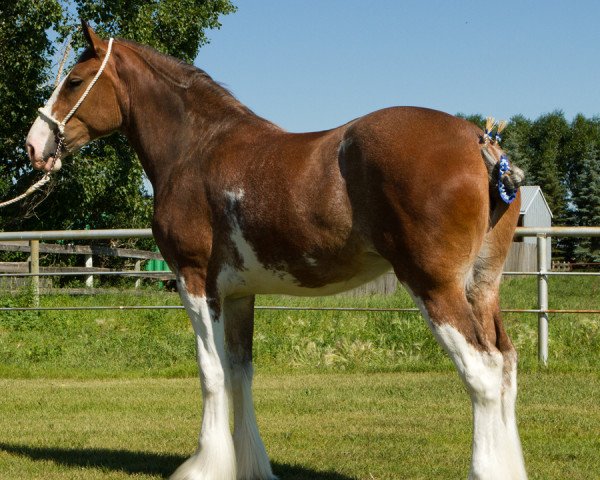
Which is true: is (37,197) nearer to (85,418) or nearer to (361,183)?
(85,418)

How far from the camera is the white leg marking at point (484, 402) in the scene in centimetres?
377

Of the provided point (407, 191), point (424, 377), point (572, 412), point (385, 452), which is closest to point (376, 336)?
point (424, 377)

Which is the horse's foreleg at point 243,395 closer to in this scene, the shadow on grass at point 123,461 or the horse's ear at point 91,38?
the shadow on grass at point 123,461

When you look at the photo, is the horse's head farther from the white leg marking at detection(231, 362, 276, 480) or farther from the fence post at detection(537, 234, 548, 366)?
the fence post at detection(537, 234, 548, 366)

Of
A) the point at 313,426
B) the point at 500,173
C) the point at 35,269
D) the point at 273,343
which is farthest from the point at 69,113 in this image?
the point at 35,269

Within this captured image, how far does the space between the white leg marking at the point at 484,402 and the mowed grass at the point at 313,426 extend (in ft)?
2.81

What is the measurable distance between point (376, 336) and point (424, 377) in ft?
4.09

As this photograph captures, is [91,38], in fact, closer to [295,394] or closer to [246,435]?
[246,435]

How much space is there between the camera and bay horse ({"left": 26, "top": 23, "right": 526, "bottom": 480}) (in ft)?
12.5

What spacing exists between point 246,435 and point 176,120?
187 centimetres

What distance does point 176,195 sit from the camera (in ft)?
15.3

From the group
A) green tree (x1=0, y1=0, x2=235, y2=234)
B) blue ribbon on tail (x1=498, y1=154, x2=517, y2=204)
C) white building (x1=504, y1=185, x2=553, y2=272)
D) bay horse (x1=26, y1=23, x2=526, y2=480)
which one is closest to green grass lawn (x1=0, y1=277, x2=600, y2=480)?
bay horse (x1=26, y1=23, x2=526, y2=480)

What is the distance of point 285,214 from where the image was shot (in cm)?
416

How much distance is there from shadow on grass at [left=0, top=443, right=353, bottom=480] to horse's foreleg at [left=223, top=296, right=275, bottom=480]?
0.64 ft
